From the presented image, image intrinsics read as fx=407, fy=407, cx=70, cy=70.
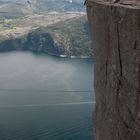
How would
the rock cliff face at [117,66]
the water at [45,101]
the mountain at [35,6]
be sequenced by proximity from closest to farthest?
the rock cliff face at [117,66] < the water at [45,101] < the mountain at [35,6]

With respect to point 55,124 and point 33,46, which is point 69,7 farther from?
point 55,124

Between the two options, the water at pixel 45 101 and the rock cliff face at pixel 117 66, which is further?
the water at pixel 45 101

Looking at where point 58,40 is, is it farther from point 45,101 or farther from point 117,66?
point 117,66

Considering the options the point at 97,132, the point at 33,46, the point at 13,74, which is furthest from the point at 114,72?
the point at 33,46

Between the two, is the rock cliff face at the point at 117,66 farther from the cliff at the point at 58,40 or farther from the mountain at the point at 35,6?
the mountain at the point at 35,6

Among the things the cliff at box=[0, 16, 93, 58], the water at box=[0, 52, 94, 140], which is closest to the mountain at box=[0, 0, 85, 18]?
the cliff at box=[0, 16, 93, 58]

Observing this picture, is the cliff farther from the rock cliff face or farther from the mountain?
the rock cliff face

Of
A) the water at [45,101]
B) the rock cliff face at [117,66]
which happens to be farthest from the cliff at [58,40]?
the rock cliff face at [117,66]

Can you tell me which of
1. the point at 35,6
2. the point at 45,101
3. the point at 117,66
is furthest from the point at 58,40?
the point at 117,66
